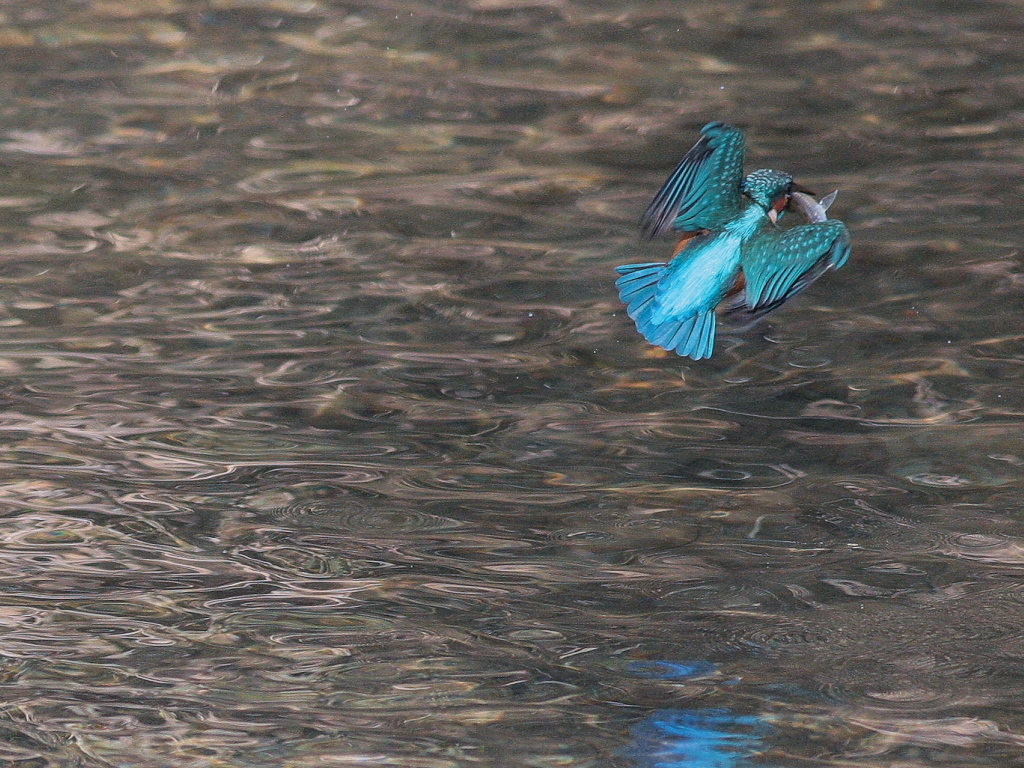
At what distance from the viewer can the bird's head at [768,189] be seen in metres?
2.56

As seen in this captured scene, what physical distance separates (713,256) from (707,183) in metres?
0.15

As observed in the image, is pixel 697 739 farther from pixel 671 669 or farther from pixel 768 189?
pixel 768 189

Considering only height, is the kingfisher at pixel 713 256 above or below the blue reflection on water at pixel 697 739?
above

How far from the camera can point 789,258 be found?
2.42m

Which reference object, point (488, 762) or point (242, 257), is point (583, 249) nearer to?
point (242, 257)

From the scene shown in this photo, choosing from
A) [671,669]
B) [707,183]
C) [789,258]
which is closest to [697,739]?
[671,669]

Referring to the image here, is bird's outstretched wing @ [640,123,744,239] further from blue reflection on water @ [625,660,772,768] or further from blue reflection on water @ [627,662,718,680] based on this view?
blue reflection on water @ [625,660,772,768]

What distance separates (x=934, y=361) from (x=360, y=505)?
4.75 feet

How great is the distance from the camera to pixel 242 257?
11.8 feet

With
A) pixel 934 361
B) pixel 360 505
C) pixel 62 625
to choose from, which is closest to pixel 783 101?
pixel 934 361

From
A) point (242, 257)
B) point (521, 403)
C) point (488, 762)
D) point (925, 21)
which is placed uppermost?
point (925, 21)

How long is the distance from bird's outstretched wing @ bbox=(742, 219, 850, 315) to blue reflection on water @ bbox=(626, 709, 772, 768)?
0.81 m

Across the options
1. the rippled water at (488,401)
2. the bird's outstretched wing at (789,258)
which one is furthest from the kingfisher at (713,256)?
the rippled water at (488,401)

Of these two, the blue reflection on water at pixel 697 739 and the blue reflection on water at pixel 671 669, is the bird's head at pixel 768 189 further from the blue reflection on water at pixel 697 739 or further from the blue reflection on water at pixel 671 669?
the blue reflection on water at pixel 697 739
